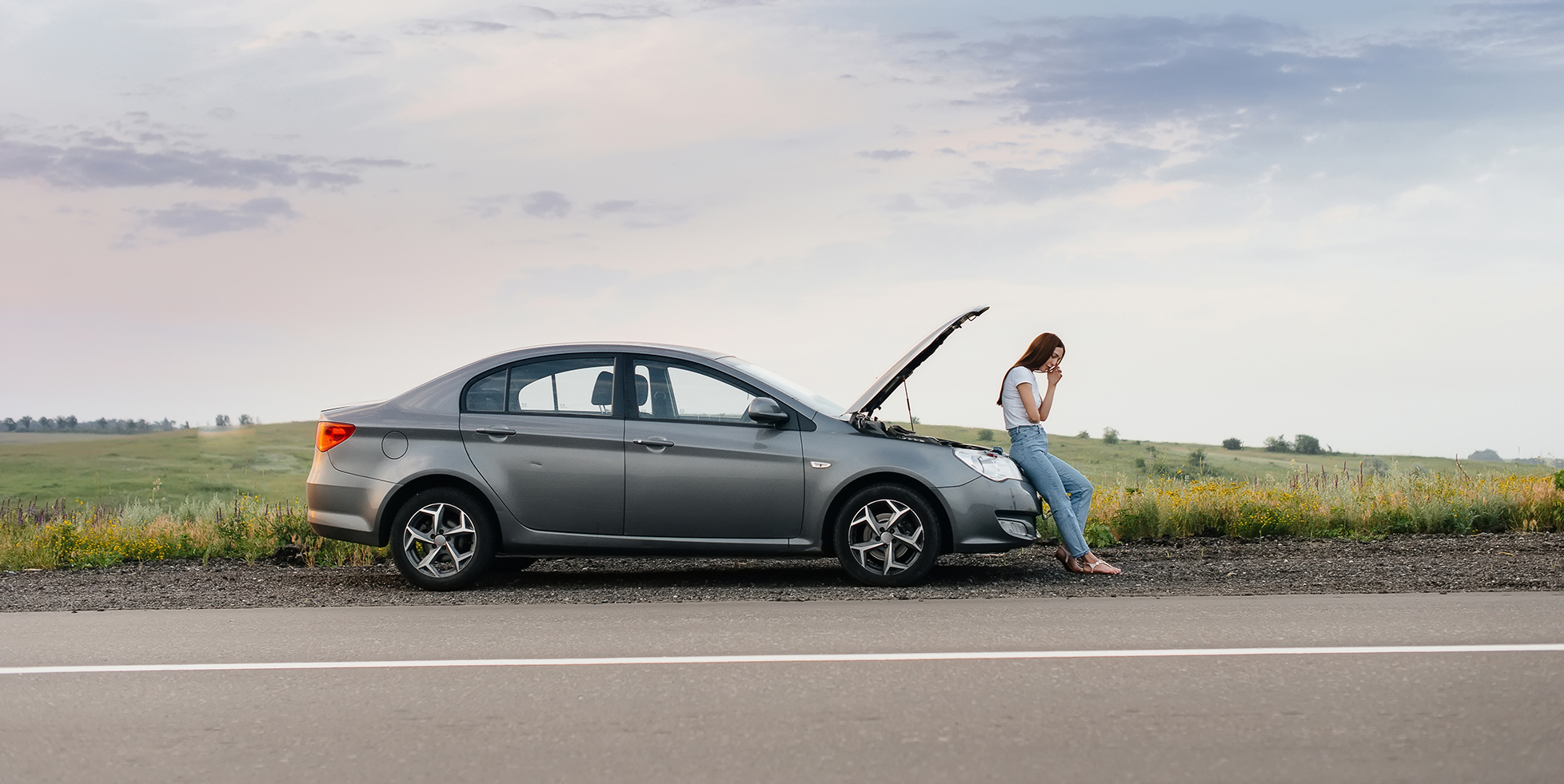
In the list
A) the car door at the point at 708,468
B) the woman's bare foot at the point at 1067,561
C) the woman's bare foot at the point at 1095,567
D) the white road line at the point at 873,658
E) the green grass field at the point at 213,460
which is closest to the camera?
the white road line at the point at 873,658

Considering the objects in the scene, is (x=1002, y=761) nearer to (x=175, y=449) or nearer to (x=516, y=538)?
(x=516, y=538)

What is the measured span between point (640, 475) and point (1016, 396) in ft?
10.3

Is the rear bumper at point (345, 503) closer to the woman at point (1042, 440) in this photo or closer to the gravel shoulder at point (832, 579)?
the gravel shoulder at point (832, 579)

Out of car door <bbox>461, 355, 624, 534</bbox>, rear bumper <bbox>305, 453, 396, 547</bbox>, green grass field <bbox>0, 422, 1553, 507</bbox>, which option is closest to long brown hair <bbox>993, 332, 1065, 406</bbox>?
car door <bbox>461, 355, 624, 534</bbox>

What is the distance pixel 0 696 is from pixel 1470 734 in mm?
6736

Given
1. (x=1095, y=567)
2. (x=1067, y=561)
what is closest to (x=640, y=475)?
(x=1067, y=561)

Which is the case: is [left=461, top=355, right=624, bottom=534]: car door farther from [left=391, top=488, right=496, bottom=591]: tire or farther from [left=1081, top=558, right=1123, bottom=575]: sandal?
[left=1081, top=558, right=1123, bottom=575]: sandal

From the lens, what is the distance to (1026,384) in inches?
402

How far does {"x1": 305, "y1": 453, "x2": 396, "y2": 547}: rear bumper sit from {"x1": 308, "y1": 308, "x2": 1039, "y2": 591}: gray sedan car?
0.04 ft

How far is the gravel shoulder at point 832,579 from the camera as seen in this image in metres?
9.41

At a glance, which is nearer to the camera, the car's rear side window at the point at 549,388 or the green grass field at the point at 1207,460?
the car's rear side window at the point at 549,388

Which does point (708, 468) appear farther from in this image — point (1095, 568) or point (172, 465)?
point (172, 465)

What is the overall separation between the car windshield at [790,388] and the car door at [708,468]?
205 mm

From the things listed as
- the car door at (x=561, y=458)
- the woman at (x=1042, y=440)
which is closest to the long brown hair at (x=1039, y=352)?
the woman at (x=1042, y=440)
